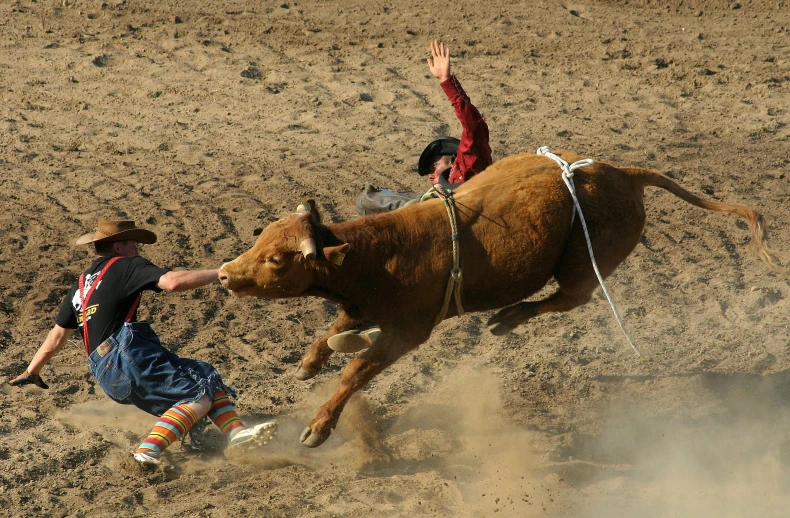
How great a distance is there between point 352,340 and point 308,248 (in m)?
0.70

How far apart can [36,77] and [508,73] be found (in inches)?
210

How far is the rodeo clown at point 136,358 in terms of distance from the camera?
194 inches

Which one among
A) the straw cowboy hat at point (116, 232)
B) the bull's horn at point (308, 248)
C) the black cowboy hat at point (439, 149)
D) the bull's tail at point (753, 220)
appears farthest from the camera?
the black cowboy hat at point (439, 149)

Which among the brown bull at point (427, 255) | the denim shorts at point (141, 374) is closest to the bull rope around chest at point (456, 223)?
the brown bull at point (427, 255)

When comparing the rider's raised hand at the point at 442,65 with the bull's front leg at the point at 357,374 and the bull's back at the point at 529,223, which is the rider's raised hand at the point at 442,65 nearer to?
the bull's back at the point at 529,223

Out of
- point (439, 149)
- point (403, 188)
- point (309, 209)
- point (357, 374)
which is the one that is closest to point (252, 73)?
point (403, 188)

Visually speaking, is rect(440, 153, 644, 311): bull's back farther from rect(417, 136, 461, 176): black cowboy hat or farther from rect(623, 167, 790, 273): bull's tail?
rect(417, 136, 461, 176): black cowboy hat

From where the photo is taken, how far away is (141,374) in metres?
4.96

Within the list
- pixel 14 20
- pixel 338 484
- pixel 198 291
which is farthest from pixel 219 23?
pixel 338 484

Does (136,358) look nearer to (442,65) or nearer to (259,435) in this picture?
(259,435)

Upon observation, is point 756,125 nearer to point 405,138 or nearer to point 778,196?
point 778,196

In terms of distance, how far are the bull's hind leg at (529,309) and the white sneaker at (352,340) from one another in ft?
3.11

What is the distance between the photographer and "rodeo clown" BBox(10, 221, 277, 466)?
4.93 metres

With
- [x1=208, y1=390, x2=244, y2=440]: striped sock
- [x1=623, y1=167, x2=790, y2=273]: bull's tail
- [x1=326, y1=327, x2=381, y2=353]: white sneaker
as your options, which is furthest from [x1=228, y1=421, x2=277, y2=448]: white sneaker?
[x1=623, y1=167, x2=790, y2=273]: bull's tail
